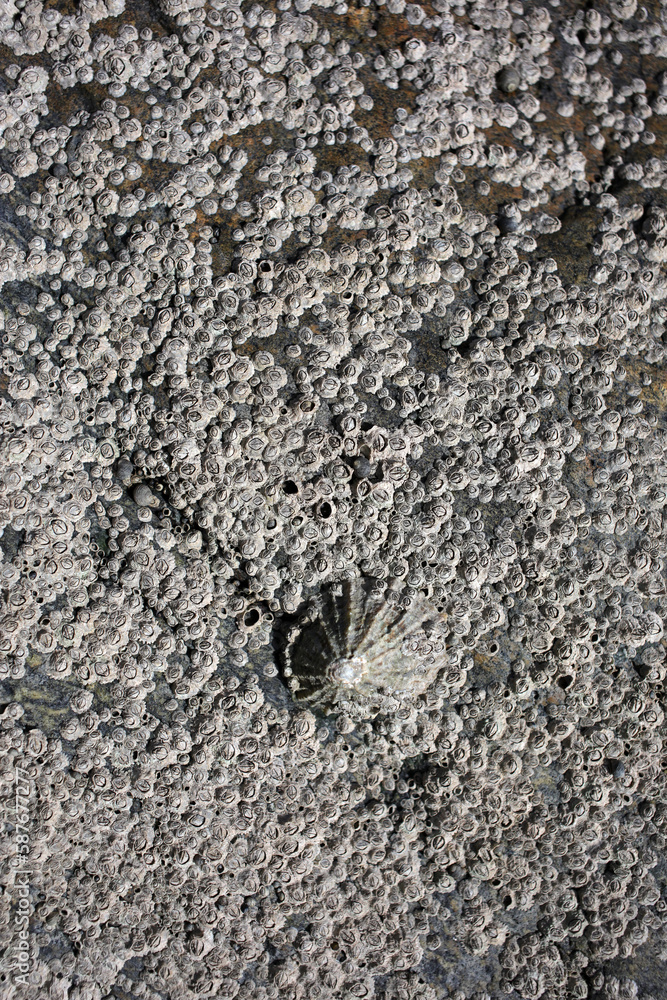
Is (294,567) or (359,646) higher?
(294,567)

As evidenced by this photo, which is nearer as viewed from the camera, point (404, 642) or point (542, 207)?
point (404, 642)

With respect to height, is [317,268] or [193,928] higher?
[317,268]

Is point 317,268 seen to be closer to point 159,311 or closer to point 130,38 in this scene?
point 159,311

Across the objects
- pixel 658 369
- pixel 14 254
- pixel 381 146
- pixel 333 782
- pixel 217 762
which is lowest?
pixel 333 782

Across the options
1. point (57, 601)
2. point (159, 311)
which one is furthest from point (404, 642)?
point (159, 311)
